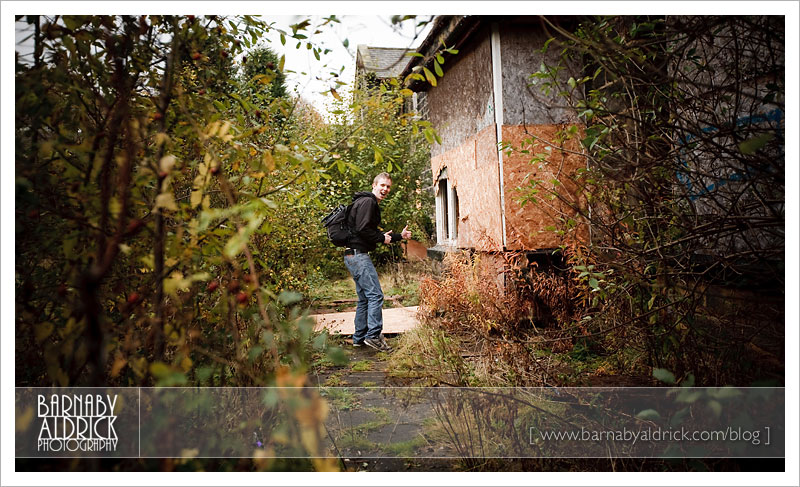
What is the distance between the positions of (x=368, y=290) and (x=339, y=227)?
0.75m

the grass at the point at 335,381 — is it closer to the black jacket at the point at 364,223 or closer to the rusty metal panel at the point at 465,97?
the black jacket at the point at 364,223

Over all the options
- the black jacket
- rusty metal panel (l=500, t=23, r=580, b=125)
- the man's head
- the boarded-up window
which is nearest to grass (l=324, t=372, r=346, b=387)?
the black jacket

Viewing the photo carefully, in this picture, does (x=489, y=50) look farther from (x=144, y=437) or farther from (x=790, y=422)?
(x=144, y=437)

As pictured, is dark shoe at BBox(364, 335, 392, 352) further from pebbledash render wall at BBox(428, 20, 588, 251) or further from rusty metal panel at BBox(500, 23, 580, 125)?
rusty metal panel at BBox(500, 23, 580, 125)

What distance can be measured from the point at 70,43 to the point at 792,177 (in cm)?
280

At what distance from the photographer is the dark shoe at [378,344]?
5.07 m

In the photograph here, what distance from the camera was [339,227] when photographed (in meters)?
5.16

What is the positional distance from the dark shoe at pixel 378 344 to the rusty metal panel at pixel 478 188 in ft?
5.04

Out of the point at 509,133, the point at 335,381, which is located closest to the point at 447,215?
the point at 509,133

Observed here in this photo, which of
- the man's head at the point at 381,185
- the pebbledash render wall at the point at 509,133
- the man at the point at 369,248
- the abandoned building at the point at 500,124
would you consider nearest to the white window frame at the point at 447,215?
the abandoned building at the point at 500,124

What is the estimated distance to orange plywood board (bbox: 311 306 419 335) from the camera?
226 inches

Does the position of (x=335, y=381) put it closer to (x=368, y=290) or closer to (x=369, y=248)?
(x=368, y=290)

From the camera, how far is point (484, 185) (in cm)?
592

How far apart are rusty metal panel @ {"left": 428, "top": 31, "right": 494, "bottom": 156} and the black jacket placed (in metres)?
1.79
